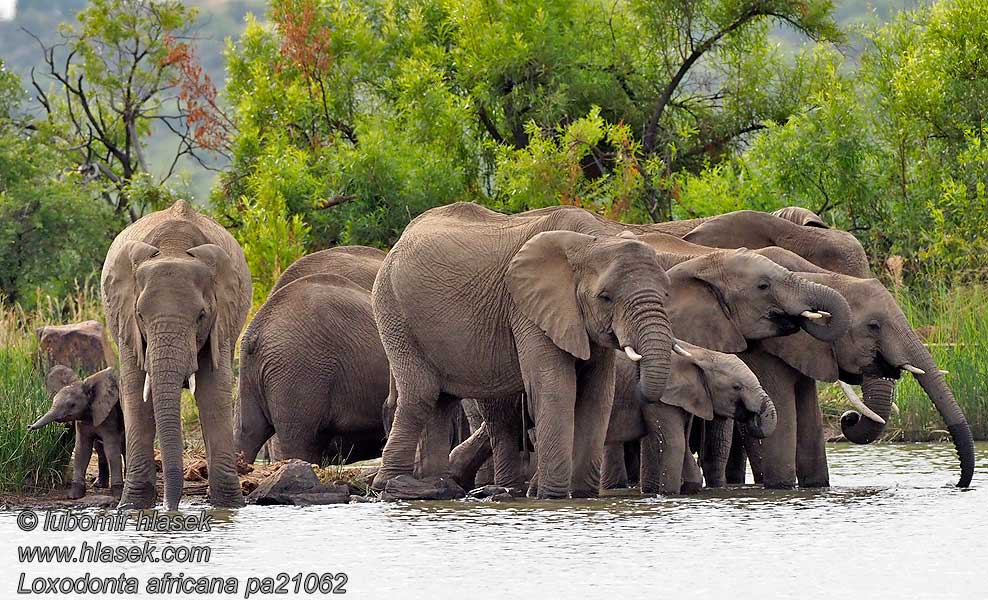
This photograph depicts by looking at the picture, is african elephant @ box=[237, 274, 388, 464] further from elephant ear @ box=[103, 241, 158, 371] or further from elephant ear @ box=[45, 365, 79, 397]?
elephant ear @ box=[103, 241, 158, 371]

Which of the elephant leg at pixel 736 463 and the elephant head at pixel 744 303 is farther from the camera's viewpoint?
the elephant leg at pixel 736 463

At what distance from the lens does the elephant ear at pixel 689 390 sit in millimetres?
12398

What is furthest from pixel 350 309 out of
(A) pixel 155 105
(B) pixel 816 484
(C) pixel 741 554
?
(A) pixel 155 105

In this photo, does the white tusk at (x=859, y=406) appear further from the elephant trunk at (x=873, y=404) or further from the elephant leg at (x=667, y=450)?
the elephant leg at (x=667, y=450)

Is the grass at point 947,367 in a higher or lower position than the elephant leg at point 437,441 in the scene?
higher

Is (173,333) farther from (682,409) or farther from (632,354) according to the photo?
(682,409)

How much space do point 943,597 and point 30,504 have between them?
22.5 ft

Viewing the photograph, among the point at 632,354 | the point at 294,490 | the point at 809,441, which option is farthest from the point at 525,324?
the point at 809,441

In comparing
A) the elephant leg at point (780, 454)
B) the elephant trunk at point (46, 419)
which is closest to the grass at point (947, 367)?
the elephant leg at point (780, 454)

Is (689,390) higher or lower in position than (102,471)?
higher

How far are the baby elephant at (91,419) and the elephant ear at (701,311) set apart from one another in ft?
13.5

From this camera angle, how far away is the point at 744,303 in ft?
42.1

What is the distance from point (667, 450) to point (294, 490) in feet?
8.68

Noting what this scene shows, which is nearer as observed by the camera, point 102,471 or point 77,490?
point 77,490
